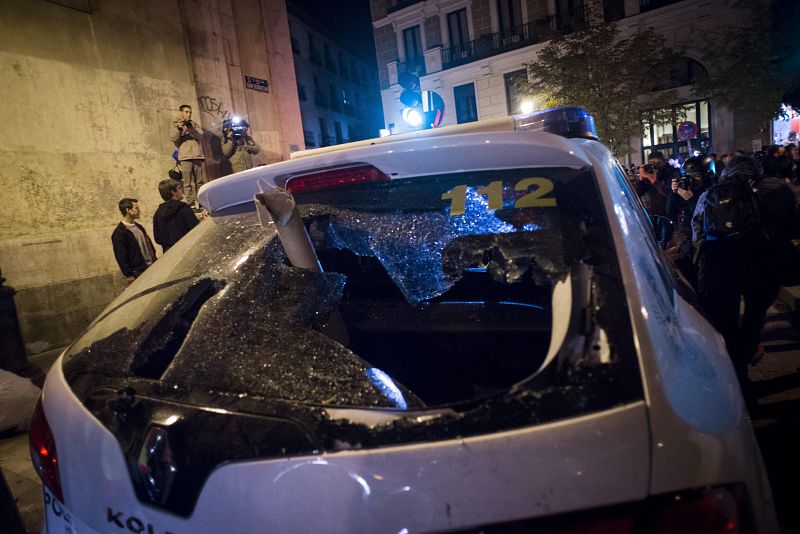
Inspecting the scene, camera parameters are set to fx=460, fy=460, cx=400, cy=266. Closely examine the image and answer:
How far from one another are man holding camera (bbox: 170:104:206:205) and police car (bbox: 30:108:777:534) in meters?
7.37

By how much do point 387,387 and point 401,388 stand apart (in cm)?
6

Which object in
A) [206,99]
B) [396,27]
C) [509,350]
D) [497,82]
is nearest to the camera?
[509,350]

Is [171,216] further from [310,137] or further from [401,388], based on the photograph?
[310,137]

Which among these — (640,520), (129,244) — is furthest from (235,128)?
(640,520)

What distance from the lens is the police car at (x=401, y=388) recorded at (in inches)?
32.6

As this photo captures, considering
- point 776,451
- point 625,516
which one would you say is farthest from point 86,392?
point 776,451

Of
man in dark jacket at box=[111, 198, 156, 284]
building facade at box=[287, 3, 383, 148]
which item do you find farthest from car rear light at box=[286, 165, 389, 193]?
building facade at box=[287, 3, 383, 148]

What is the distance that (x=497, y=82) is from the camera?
93.3 feet

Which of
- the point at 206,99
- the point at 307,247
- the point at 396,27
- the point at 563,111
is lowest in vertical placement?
the point at 307,247

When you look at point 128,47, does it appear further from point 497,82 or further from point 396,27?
point 396,27

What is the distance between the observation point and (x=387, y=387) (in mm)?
1091

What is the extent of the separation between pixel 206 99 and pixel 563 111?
9.02 metres

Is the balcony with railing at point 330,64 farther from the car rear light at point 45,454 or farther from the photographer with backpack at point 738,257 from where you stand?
the car rear light at point 45,454

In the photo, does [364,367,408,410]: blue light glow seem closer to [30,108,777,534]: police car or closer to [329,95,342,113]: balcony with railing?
[30,108,777,534]: police car
